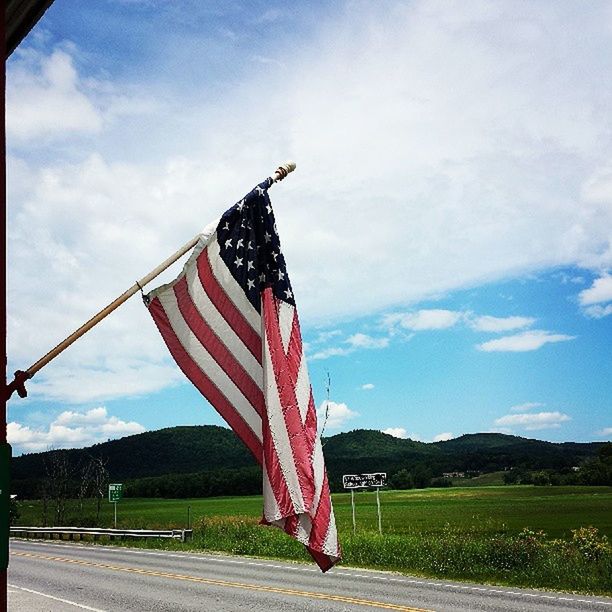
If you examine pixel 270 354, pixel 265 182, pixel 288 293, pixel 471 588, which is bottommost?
pixel 471 588

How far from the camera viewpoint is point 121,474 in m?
153

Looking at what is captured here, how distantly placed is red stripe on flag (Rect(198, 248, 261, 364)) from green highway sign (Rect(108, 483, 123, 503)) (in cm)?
3928

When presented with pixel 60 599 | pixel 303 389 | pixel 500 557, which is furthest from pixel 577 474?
pixel 303 389

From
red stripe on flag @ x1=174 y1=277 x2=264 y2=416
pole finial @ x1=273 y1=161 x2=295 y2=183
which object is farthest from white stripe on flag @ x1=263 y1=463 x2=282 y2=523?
pole finial @ x1=273 y1=161 x2=295 y2=183

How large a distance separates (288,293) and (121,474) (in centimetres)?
15503

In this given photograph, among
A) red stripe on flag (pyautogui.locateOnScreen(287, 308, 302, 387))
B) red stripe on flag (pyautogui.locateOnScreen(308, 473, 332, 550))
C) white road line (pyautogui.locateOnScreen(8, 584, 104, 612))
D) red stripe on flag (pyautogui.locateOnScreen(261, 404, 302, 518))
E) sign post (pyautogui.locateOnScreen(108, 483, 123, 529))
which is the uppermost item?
red stripe on flag (pyautogui.locateOnScreen(287, 308, 302, 387))

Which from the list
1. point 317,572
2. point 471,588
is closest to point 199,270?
point 471,588

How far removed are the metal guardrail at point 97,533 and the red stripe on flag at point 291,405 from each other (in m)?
32.0

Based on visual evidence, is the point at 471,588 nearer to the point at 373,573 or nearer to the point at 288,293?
the point at 373,573

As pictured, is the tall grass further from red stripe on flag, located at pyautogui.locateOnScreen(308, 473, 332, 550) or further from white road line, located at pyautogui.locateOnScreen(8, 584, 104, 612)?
red stripe on flag, located at pyautogui.locateOnScreen(308, 473, 332, 550)

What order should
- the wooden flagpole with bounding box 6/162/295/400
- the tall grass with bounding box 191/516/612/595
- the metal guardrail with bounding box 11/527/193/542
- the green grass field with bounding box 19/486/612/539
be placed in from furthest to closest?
1. the green grass field with bounding box 19/486/612/539
2. the metal guardrail with bounding box 11/527/193/542
3. the tall grass with bounding box 191/516/612/595
4. the wooden flagpole with bounding box 6/162/295/400

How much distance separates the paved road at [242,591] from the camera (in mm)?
15922

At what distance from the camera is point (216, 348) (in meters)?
5.40

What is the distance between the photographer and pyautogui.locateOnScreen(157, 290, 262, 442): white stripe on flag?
525 centimetres
